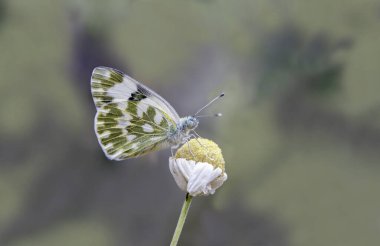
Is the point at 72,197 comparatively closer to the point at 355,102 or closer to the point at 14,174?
the point at 14,174

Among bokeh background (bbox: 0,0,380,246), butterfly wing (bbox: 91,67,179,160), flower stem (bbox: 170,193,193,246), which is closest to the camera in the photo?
flower stem (bbox: 170,193,193,246)

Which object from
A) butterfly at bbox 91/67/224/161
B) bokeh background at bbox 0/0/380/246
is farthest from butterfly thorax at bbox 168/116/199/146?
bokeh background at bbox 0/0/380/246

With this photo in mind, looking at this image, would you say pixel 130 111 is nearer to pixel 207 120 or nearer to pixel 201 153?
pixel 201 153

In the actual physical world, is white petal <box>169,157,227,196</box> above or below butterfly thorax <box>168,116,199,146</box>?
below

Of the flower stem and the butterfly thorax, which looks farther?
the butterfly thorax

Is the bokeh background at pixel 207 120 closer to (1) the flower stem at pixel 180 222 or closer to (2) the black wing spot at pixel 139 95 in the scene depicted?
(2) the black wing spot at pixel 139 95

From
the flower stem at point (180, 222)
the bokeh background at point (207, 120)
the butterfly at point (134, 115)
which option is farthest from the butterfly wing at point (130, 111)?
the bokeh background at point (207, 120)

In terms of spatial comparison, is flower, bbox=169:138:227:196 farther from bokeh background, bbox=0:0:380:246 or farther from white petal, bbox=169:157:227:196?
bokeh background, bbox=0:0:380:246

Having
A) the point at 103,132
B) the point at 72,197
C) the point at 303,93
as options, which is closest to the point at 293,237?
the point at 303,93
